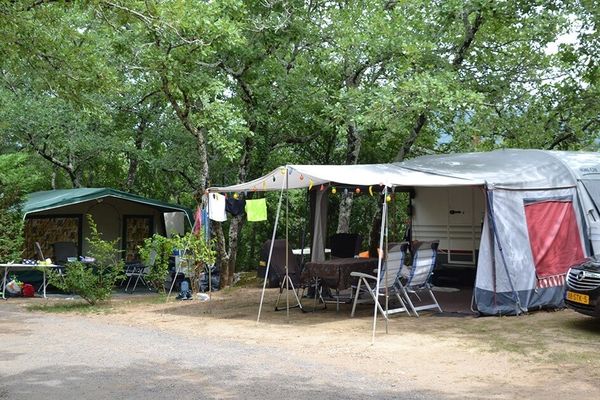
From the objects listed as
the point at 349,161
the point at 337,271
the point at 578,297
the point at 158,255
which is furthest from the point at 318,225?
the point at 578,297

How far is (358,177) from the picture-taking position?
8.14 metres

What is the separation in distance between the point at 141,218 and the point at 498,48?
8198 millimetres

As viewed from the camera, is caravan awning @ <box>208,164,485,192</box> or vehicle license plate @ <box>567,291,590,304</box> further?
caravan awning @ <box>208,164,485,192</box>

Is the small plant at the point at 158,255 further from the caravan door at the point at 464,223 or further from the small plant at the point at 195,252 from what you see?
the caravan door at the point at 464,223

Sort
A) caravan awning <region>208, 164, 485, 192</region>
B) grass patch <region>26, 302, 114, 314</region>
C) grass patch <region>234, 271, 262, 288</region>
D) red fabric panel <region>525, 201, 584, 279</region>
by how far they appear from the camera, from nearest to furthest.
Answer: caravan awning <region>208, 164, 485, 192</region> < red fabric panel <region>525, 201, 584, 279</region> < grass patch <region>26, 302, 114, 314</region> < grass patch <region>234, 271, 262, 288</region>

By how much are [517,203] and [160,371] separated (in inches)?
198

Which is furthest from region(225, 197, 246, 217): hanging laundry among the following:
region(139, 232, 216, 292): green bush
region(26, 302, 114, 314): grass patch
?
region(26, 302, 114, 314): grass patch

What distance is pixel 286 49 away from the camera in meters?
13.2

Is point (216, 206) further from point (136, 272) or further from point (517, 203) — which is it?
point (517, 203)

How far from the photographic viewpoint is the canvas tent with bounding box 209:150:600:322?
8250mm

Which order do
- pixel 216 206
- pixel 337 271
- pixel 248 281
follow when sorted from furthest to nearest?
pixel 248 281, pixel 216 206, pixel 337 271

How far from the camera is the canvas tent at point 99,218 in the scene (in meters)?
13.4

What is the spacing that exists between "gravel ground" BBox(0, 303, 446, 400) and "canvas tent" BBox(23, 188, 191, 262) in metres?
6.38

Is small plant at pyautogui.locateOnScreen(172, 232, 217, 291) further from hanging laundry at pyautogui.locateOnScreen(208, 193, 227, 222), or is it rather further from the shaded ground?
the shaded ground
